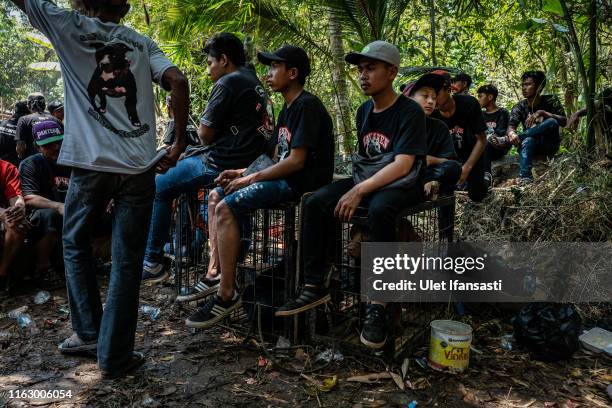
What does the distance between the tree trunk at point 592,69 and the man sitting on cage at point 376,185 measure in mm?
3020

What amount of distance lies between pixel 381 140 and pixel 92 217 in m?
1.98

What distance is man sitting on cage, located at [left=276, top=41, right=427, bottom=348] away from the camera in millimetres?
3123

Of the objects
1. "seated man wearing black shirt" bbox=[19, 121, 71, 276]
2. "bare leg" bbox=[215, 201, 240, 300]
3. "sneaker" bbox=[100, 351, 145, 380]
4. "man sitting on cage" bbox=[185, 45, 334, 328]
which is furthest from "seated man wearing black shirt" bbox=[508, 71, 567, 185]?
"seated man wearing black shirt" bbox=[19, 121, 71, 276]

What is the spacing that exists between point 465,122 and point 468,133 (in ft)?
0.37

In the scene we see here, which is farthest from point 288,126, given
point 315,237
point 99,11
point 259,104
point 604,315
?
point 604,315

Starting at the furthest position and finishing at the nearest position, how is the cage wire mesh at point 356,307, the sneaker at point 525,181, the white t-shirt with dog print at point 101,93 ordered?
the sneaker at point 525,181 → the cage wire mesh at point 356,307 → the white t-shirt with dog print at point 101,93

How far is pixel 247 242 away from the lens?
392 cm

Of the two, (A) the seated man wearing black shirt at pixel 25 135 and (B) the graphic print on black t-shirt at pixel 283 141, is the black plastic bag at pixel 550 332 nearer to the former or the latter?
(B) the graphic print on black t-shirt at pixel 283 141

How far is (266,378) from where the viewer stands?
3.18 m

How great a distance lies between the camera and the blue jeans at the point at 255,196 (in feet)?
11.3

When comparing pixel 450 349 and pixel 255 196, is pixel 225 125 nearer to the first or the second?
pixel 255 196

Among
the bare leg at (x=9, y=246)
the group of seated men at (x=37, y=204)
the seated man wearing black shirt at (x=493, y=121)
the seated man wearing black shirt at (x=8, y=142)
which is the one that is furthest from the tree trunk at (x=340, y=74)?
the seated man wearing black shirt at (x=8, y=142)

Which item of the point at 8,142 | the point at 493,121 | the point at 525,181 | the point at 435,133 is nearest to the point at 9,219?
the point at 8,142

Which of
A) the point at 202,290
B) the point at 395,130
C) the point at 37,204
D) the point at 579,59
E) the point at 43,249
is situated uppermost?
the point at 579,59
